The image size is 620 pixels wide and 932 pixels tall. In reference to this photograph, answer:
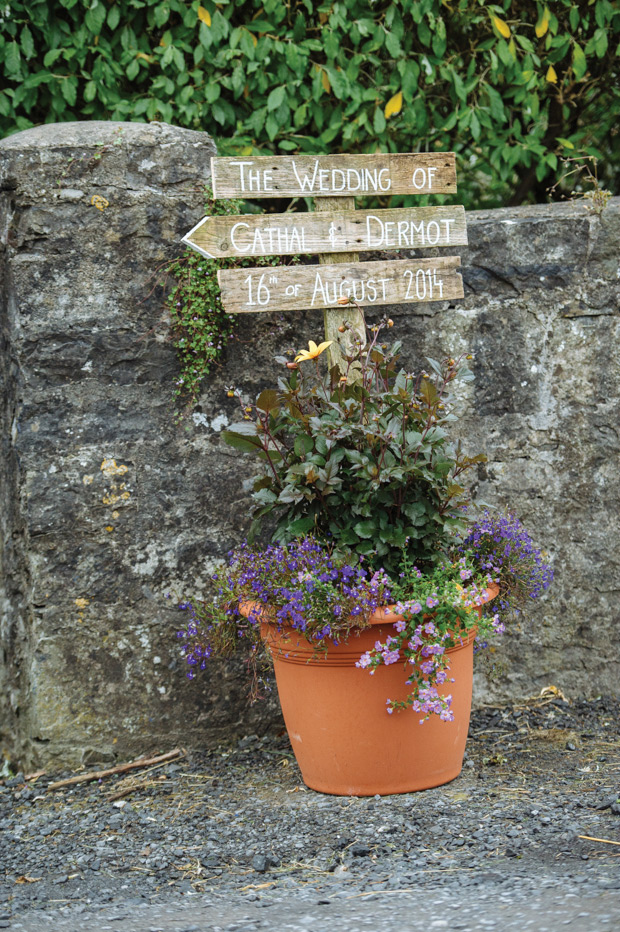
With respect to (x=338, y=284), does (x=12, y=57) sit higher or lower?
higher

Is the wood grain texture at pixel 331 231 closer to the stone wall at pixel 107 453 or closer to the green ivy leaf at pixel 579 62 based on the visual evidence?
the stone wall at pixel 107 453

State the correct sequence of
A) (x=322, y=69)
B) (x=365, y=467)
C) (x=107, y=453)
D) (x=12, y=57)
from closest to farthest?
1. (x=365, y=467)
2. (x=107, y=453)
3. (x=12, y=57)
4. (x=322, y=69)

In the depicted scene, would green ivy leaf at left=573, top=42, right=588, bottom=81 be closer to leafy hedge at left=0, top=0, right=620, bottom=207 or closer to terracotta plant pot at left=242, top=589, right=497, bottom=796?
leafy hedge at left=0, top=0, right=620, bottom=207

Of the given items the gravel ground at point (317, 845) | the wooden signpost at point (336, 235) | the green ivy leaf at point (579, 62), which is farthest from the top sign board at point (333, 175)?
the gravel ground at point (317, 845)

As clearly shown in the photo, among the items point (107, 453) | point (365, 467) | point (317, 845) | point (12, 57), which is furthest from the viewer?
point (12, 57)

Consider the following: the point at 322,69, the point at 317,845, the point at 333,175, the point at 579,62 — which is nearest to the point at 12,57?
the point at 322,69

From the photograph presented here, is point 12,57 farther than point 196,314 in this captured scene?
Yes

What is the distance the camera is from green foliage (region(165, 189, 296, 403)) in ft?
10.3

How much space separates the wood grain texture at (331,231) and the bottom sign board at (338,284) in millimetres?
60

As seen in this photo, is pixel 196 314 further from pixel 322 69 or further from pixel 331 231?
pixel 322 69

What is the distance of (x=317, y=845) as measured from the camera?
2.42 meters

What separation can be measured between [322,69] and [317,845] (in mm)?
2819

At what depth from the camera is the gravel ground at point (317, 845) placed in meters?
1.98

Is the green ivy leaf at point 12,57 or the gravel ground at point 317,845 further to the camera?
the green ivy leaf at point 12,57
